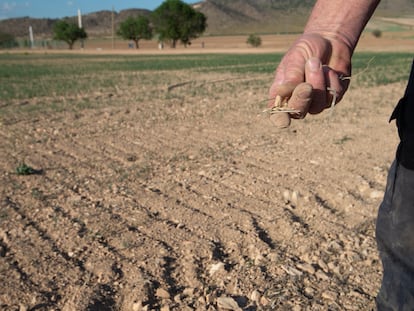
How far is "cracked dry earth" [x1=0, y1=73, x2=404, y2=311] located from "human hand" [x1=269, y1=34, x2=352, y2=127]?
1.57 meters

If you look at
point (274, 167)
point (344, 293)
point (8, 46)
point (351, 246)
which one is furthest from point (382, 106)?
point (8, 46)

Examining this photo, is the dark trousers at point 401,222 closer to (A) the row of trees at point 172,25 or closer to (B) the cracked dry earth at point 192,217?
(B) the cracked dry earth at point 192,217

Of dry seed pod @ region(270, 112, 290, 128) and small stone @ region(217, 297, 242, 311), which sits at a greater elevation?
dry seed pod @ region(270, 112, 290, 128)

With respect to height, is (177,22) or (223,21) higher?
(177,22)

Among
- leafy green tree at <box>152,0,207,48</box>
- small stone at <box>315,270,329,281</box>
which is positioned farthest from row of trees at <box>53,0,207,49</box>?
small stone at <box>315,270,329,281</box>

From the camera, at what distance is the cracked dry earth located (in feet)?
9.01

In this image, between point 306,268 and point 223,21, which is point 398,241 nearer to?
point 306,268

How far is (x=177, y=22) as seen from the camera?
8238 centimetres

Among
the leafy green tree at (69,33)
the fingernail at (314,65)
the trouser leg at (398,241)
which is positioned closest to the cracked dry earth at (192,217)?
the trouser leg at (398,241)

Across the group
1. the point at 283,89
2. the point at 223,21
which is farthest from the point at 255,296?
the point at 223,21

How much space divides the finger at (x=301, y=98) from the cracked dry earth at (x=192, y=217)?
61.8 inches

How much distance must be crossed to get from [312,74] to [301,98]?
85mm

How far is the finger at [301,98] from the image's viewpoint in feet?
4.50

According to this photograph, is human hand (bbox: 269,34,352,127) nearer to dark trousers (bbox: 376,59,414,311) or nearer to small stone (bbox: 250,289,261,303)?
dark trousers (bbox: 376,59,414,311)
